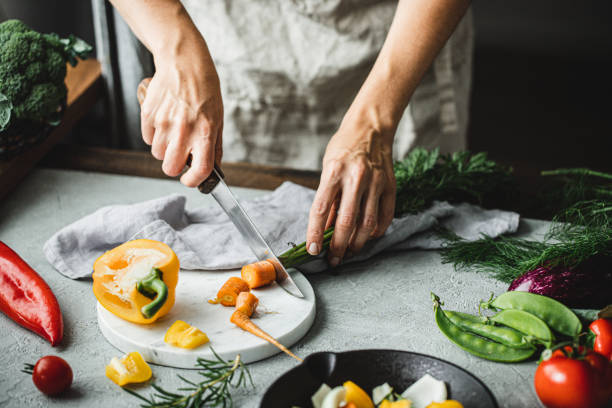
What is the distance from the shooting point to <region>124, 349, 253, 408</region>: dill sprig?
0.97 meters

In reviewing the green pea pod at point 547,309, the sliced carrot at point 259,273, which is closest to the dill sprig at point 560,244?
the green pea pod at point 547,309

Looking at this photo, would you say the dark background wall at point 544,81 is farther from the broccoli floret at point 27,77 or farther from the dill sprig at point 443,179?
the broccoli floret at point 27,77

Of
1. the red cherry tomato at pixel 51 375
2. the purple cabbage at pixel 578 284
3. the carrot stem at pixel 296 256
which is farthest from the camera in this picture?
the carrot stem at pixel 296 256

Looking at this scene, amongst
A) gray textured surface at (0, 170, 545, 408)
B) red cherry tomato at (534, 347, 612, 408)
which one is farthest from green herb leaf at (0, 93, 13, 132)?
red cherry tomato at (534, 347, 612, 408)

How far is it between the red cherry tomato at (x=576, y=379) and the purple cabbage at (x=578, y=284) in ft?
0.88

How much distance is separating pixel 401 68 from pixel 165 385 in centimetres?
90

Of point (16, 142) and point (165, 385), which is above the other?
point (16, 142)

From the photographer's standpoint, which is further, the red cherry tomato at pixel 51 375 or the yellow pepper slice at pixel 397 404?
the red cherry tomato at pixel 51 375

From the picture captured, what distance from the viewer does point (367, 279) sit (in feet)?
4.58

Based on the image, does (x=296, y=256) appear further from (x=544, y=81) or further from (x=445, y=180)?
(x=544, y=81)

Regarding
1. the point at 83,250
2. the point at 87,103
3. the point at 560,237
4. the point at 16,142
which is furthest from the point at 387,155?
the point at 87,103

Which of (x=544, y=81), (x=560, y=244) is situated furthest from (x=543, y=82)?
(x=560, y=244)

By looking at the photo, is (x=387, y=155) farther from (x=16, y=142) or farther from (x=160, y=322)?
(x=16, y=142)

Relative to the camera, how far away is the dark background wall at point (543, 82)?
4.63 m
